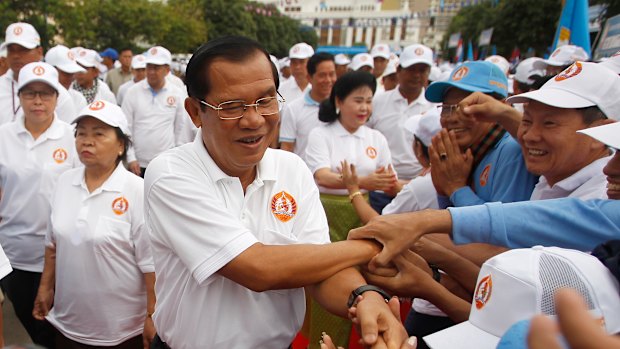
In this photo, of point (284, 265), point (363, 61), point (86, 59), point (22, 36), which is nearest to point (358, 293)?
point (284, 265)

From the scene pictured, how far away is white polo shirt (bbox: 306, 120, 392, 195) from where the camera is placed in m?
3.64

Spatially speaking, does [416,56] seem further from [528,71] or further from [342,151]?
[528,71]

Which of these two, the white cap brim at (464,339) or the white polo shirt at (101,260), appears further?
the white polo shirt at (101,260)

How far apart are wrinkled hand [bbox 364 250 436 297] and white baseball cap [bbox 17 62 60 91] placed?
9.62 feet

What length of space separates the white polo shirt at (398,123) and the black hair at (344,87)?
986 mm

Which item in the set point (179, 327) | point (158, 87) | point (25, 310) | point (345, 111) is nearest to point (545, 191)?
point (179, 327)

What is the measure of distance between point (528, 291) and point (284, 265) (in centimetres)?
66

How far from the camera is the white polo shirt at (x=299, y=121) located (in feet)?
15.4

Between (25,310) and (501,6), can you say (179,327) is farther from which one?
(501,6)

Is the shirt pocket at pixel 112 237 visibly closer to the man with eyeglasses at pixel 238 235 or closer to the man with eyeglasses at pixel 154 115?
the man with eyeglasses at pixel 238 235

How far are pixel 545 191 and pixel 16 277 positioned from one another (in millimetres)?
3127

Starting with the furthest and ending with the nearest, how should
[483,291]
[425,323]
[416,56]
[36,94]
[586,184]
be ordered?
[416,56]
[36,94]
[425,323]
[586,184]
[483,291]

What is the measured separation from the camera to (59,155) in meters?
3.13

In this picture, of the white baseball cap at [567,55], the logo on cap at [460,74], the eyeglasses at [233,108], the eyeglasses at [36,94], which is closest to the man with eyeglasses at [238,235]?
the eyeglasses at [233,108]
